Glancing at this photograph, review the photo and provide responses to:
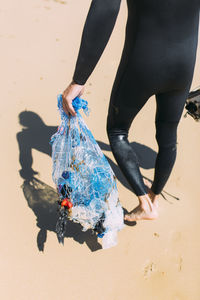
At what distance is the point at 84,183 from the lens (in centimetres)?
172

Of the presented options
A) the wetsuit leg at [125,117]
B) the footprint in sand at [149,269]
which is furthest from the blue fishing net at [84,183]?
the footprint in sand at [149,269]

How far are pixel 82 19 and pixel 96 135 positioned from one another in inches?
71.9

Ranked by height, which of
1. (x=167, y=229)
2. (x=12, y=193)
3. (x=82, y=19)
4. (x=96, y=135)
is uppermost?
(x=82, y=19)

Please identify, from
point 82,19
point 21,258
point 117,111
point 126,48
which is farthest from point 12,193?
point 82,19

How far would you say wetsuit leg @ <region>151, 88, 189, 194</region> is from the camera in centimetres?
162

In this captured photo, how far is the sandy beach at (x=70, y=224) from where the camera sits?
1732 millimetres

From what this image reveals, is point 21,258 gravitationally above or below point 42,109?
below

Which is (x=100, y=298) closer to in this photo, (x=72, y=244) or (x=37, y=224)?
(x=72, y=244)

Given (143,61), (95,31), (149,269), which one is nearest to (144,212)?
(149,269)

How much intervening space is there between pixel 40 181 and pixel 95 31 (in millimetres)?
1134

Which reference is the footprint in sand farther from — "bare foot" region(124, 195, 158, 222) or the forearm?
the forearm

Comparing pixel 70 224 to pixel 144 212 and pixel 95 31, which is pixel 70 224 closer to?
pixel 144 212

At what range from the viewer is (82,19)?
3.64m

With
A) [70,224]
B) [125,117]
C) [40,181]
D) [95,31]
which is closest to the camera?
[95,31]
